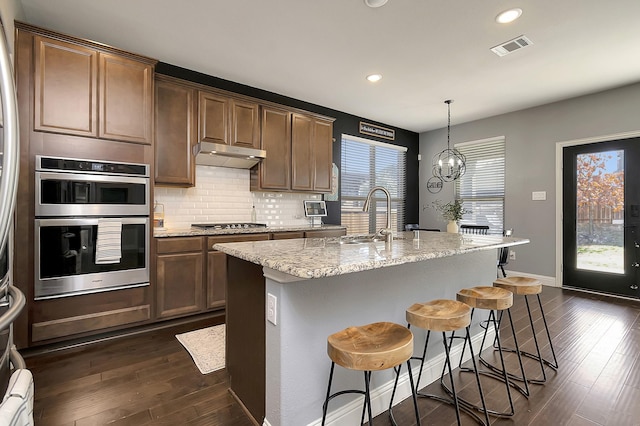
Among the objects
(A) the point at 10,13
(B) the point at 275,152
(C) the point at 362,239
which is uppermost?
(A) the point at 10,13

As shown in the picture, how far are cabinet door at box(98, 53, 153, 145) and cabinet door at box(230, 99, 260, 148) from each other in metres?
0.95

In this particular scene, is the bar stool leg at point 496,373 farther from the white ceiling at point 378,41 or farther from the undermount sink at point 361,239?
the white ceiling at point 378,41

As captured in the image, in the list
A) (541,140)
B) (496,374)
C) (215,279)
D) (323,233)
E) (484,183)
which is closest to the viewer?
(496,374)

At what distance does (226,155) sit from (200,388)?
2350 mm

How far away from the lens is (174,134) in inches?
130

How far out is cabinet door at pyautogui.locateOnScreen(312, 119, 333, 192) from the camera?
14.9 feet

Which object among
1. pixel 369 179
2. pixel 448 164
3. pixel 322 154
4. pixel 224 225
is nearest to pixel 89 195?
pixel 224 225

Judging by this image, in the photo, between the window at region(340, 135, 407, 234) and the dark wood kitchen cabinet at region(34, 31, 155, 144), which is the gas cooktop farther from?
the window at region(340, 135, 407, 234)

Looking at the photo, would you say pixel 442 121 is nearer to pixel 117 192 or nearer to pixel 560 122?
pixel 560 122

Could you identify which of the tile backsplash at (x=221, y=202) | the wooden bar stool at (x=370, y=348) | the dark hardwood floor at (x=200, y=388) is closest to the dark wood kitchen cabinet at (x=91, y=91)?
the tile backsplash at (x=221, y=202)

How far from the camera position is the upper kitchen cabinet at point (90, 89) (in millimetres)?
2455

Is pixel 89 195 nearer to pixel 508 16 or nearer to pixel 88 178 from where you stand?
pixel 88 178

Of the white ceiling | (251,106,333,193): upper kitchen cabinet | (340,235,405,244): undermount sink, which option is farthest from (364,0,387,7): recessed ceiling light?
(251,106,333,193): upper kitchen cabinet

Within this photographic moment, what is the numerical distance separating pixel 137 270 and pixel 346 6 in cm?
287
